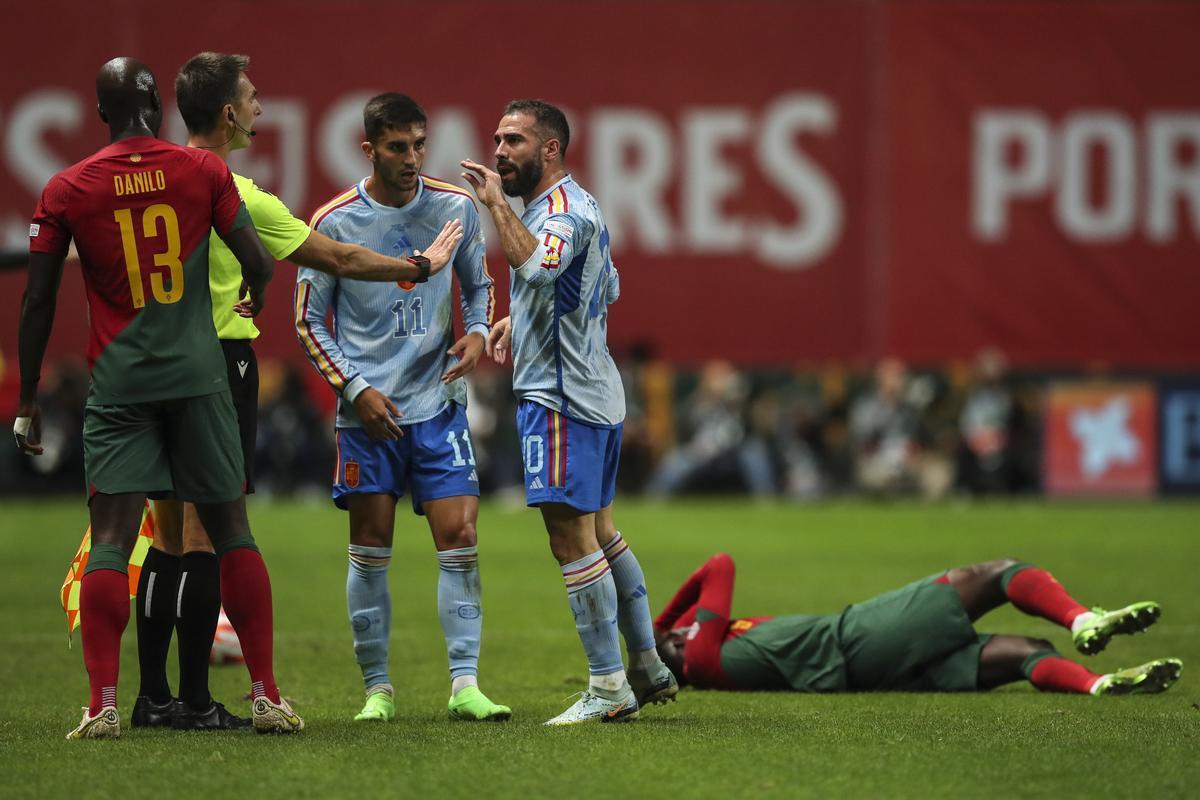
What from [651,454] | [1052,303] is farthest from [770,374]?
[1052,303]

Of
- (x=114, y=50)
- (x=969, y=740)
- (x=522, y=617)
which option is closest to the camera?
(x=969, y=740)

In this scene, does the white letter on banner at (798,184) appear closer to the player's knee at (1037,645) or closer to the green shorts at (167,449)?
the player's knee at (1037,645)

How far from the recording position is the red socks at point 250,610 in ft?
20.0

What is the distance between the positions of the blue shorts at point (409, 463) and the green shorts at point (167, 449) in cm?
65

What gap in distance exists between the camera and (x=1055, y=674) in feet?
23.6

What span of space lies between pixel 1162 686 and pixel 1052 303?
49.2ft

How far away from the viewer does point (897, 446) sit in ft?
69.2

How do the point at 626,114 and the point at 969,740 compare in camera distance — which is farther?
the point at 626,114

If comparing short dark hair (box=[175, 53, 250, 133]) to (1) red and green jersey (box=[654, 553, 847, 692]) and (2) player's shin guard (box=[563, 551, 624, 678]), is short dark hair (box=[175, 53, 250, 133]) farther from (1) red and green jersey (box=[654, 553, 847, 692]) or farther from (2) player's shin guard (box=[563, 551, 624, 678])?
(1) red and green jersey (box=[654, 553, 847, 692])

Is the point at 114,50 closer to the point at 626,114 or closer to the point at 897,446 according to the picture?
the point at 626,114

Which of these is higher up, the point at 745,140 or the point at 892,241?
the point at 745,140

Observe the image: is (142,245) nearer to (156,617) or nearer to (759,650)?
(156,617)

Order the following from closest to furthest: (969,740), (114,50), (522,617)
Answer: (969,740) → (522,617) → (114,50)

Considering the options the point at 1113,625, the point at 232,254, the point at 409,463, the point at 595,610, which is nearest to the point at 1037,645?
the point at 1113,625
